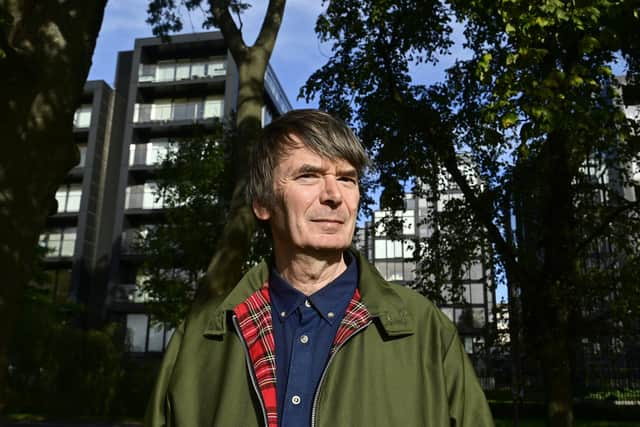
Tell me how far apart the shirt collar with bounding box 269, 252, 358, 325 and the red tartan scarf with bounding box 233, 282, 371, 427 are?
33mm

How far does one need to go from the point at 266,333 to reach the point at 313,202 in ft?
1.77

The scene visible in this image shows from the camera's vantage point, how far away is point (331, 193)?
2.43 meters

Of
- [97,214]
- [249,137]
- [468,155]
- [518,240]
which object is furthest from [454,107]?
[97,214]

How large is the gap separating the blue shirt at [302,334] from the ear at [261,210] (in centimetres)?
28

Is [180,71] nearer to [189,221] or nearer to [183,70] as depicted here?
[183,70]

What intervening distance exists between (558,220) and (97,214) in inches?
1312

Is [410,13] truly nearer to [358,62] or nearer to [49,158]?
[358,62]

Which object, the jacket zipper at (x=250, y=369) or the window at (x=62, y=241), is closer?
the jacket zipper at (x=250, y=369)

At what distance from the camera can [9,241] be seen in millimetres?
5312

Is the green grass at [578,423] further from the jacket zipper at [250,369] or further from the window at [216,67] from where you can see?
the window at [216,67]

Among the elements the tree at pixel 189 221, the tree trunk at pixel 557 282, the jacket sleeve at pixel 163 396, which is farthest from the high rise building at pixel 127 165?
the jacket sleeve at pixel 163 396

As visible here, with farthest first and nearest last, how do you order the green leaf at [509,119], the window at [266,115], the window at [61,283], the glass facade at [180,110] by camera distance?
the window at [266,115] < the glass facade at [180,110] < the window at [61,283] < the green leaf at [509,119]

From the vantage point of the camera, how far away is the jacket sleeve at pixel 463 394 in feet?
6.81

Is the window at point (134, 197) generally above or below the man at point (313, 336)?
above
